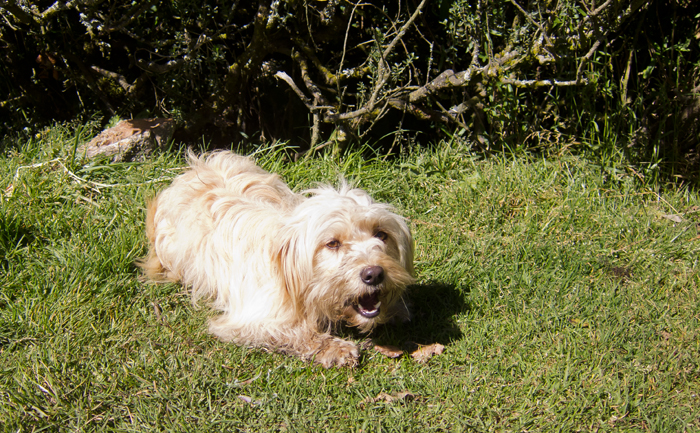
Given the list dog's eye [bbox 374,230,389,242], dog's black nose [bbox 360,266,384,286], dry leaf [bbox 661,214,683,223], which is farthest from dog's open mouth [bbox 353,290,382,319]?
dry leaf [bbox 661,214,683,223]

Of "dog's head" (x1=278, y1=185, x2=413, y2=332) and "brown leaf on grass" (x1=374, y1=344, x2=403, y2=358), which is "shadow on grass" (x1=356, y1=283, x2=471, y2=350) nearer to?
"brown leaf on grass" (x1=374, y1=344, x2=403, y2=358)

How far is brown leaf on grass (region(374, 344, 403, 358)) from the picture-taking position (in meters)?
3.16

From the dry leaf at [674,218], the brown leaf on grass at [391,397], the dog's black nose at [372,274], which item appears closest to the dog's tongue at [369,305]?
the dog's black nose at [372,274]

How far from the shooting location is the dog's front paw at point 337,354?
3049mm

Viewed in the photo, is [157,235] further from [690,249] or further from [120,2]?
[690,249]

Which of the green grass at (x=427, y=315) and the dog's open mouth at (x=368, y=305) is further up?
the dog's open mouth at (x=368, y=305)

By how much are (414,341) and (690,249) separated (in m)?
2.24

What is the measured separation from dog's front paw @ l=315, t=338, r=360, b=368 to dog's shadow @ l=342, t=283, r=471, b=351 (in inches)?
8.7

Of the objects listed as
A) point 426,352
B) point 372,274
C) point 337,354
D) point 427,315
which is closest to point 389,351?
point 426,352

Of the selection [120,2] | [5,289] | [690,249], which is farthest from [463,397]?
[120,2]

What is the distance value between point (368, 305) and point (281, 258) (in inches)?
21.3

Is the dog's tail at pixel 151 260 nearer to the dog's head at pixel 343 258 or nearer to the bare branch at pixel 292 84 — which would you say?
the dog's head at pixel 343 258

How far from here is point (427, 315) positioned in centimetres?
354

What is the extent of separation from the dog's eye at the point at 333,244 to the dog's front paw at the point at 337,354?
60 cm
